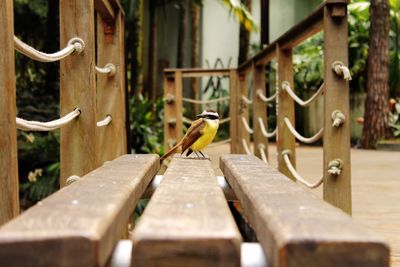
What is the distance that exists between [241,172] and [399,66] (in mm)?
9734

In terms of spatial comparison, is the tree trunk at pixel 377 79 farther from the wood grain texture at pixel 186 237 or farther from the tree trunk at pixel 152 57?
the wood grain texture at pixel 186 237

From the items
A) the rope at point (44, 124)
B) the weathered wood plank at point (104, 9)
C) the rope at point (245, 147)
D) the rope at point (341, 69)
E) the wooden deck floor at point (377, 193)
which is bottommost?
the wooden deck floor at point (377, 193)

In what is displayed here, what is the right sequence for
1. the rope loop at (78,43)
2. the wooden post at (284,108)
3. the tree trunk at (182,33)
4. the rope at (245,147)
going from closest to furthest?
the rope loop at (78,43) → the wooden post at (284,108) → the rope at (245,147) → the tree trunk at (182,33)

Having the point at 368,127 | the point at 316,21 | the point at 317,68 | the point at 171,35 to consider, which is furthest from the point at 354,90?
the point at 316,21

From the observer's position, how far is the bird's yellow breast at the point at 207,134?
7.52 feet

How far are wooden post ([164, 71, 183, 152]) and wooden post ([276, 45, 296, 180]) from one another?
289cm

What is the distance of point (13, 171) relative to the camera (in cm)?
116

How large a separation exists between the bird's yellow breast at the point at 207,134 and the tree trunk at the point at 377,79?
22.9 ft

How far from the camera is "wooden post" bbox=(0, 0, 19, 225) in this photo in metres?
1.14

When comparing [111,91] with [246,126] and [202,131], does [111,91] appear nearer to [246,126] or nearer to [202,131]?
[202,131]

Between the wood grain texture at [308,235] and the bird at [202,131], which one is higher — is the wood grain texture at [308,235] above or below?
below

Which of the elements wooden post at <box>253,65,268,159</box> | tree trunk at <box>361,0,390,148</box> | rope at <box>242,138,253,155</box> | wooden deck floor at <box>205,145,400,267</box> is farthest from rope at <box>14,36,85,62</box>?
tree trunk at <box>361,0,390,148</box>

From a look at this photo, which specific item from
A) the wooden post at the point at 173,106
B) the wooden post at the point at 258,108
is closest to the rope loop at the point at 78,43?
the wooden post at the point at 258,108

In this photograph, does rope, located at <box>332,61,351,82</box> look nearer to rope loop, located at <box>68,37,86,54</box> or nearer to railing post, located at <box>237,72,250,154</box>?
rope loop, located at <box>68,37,86,54</box>
